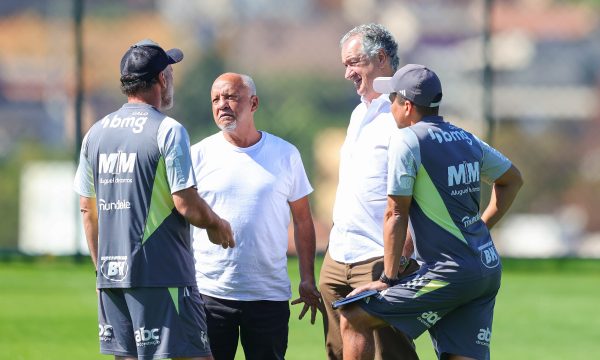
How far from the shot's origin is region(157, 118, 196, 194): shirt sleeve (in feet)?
21.8

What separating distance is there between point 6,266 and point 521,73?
2403 inches

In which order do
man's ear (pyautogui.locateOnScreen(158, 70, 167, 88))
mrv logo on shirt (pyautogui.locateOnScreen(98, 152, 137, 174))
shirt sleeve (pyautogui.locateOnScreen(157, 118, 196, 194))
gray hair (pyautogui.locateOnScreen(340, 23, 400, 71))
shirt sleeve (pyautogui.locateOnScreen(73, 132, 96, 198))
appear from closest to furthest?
1. shirt sleeve (pyautogui.locateOnScreen(157, 118, 196, 194))
2. mrv logo on shirt (pyautogui.locateOnScreen(98, 152, 137, 174))
3. man's ear (pyautogui.locateOnScreen(158, 70, 167, 88))
4. shirt sleeve (pyautogui.locateOnScreen(73, 132, 96, 198))
5. gray hair (pyautogui.locateOnScreen(340, 23, 400, 71))

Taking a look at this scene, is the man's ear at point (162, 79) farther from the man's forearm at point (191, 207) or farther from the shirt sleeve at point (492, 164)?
the shirt sleeve at point (492, 164)

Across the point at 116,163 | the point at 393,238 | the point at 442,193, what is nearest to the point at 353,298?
the point at 393,238

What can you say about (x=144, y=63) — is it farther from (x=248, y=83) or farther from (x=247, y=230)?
(x=247, y=230)

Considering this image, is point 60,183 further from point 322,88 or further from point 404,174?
point 322,88

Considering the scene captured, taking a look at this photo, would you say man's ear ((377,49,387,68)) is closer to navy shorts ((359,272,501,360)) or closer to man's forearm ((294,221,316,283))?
man's forearm ((294,221,316,283))

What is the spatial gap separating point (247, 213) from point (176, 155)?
1198mm

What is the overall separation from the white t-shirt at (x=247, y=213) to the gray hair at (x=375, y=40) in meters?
0.77

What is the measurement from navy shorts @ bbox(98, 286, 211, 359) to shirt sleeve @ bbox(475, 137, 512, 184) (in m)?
1.73

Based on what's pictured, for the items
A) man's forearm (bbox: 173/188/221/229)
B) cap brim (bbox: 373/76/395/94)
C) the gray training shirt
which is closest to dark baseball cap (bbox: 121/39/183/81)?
the gray training shirt

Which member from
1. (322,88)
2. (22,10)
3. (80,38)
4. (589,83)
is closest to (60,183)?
(80,38)

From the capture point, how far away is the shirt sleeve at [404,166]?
701cm

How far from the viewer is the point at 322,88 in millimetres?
56500
